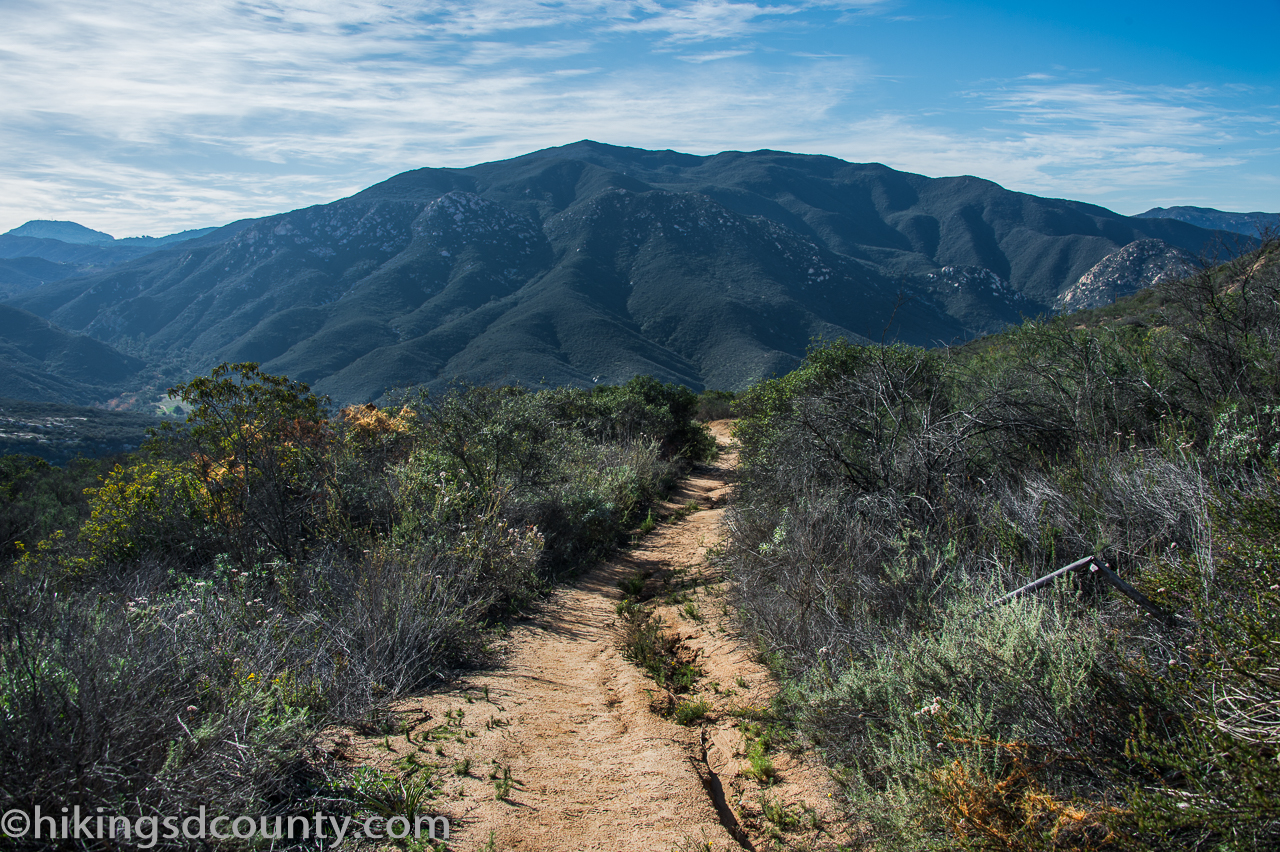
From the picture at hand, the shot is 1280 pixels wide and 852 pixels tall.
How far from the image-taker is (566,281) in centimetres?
8488

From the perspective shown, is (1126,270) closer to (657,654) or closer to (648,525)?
(648,525)

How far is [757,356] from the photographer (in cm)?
6569

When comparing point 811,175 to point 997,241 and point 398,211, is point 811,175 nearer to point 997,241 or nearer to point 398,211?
point 997,241

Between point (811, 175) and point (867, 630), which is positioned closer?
point (867, 630)

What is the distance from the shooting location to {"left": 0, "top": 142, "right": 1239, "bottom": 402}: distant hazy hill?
71062 mm

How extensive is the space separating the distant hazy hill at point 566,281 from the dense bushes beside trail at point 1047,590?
A: 4958 centimetres

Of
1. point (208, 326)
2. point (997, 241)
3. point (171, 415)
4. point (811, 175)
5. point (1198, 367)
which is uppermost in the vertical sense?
point (811, 175)

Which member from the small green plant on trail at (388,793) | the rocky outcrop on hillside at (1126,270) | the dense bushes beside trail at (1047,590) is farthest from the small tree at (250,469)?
the rocky outcrop on hillside at (1126,270)

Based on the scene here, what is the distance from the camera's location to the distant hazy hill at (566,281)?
71062 mm

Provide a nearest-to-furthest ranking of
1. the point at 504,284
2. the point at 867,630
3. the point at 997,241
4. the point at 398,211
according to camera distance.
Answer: the point at 867,630 < the point at 504,284 < the point at 398,211 < the point at 997,241

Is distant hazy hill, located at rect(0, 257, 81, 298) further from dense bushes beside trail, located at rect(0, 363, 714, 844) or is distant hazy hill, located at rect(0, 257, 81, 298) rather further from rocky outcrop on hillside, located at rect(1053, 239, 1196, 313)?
rocky outcrop on hillside, located at rect(1053, 239, 1196, 313)

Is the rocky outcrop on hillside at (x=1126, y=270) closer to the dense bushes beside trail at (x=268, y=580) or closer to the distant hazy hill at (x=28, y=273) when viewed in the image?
the dense bushes beside trail at (x=268, y=580)

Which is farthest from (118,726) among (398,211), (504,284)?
(398,211)

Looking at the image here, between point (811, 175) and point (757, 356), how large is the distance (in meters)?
124
